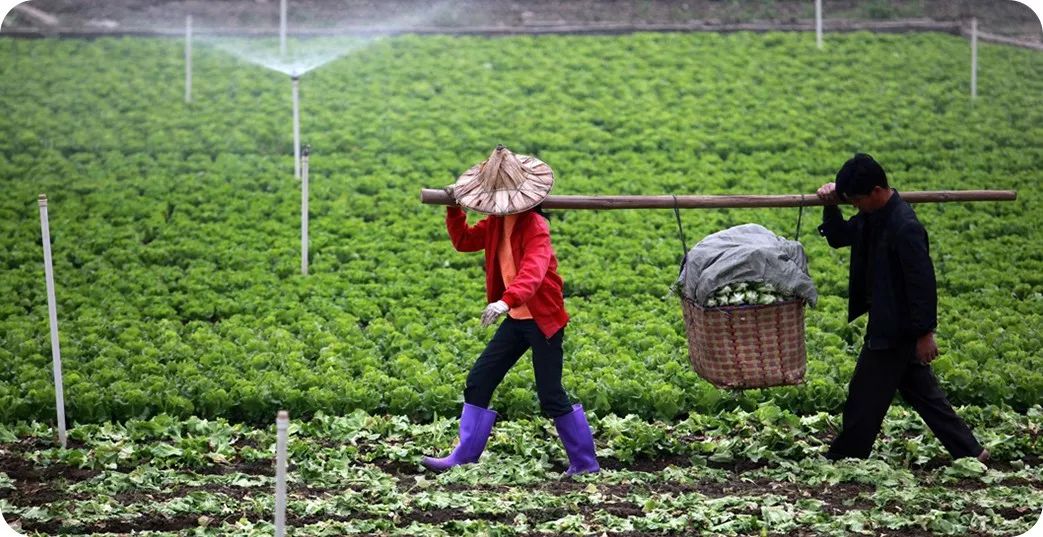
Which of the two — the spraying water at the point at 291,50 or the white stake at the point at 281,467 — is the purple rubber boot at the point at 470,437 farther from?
the spraying water at the point at 291,50

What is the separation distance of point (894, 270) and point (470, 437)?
2.58 metres

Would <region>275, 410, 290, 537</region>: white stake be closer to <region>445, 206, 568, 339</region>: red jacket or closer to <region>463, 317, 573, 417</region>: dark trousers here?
<region>445, 206, 568, 339</region>: red jacket

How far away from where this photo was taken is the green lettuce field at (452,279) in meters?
7.40

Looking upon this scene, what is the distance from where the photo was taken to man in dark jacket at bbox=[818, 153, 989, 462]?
744 cm

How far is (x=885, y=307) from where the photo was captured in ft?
24.6

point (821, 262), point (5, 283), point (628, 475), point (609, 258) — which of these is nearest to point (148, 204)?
point (5, 283)

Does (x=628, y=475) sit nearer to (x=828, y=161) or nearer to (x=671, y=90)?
(x=828, y=161)

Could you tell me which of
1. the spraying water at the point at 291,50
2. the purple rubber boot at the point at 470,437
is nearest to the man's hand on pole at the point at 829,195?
the purple rubber boot at the point at 470,437

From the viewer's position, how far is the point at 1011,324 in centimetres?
1060

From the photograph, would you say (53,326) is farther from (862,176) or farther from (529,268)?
(862,176)

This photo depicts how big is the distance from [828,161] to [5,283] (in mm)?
8588

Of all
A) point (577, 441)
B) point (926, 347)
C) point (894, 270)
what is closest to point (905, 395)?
point (926, 347)

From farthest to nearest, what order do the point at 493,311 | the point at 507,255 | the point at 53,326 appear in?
the point at 53,326 → the point at 507,255 → the point at 493,311

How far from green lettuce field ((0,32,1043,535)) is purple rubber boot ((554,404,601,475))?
0.62ft
